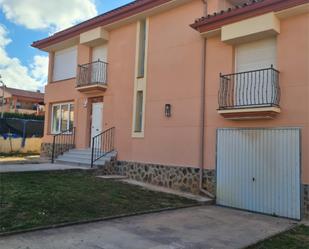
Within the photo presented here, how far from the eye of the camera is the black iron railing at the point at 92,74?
14977 mm

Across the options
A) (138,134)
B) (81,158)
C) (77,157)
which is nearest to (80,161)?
(81,158)

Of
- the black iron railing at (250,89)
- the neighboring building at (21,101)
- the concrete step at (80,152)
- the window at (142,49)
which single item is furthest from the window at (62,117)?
the neighboring building at (21,101)

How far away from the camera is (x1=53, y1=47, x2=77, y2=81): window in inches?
676

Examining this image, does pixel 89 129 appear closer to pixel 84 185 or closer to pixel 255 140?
pixel 84 185

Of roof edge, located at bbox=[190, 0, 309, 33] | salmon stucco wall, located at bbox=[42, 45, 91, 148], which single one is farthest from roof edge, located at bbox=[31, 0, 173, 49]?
roof edge, located at bbox=[190, 0, 309, 33]

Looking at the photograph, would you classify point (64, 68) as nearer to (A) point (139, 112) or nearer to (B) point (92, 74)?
(B) point (92, 74)

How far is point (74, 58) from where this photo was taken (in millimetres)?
17094

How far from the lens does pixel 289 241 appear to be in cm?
663

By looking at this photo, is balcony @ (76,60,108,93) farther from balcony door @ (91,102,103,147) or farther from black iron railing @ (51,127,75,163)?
black iron railing @ (51,127,75,163)

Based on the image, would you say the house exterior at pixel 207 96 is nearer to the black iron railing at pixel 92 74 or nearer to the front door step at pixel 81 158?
the black iron railing at pixel 92 74

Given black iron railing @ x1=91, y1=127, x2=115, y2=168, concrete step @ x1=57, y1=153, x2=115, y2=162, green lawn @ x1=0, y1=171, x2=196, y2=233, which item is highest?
black iron railing @ x1=91, y1=127, x2=115, y2=168

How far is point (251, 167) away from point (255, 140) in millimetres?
775

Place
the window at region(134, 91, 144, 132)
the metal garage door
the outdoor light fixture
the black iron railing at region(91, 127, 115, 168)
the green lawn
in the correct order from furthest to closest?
1. the black iron railing at region(91, 127, 115, 168)
2. the window at region(134, 91, 144, 132)
3. the outdoor light fixture
4. the metal garage door
5. the green lawn

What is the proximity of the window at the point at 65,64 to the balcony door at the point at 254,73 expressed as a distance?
9320 millimetres
